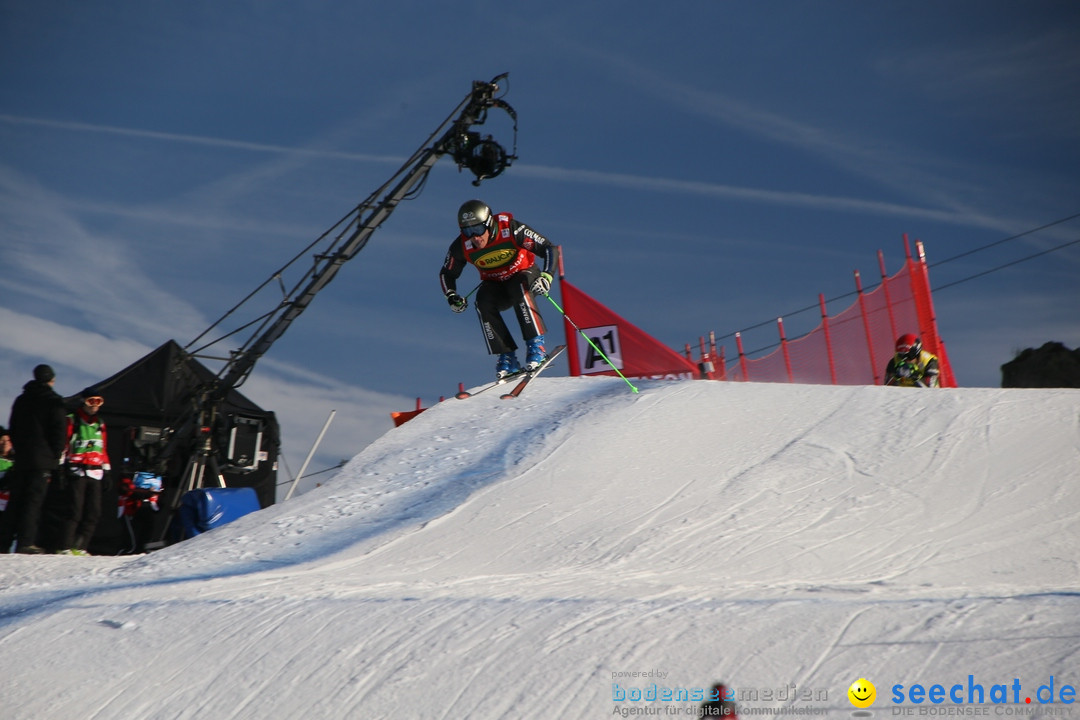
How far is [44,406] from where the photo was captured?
6.47 metres

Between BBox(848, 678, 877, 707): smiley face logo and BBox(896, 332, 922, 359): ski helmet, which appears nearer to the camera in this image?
BBox(848, 678, 877, 707): smiley face logo

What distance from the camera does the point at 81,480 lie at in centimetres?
686

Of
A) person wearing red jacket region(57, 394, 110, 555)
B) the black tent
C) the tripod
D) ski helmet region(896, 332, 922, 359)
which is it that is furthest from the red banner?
person wearing red jacket region(57, 394, 110, 555)

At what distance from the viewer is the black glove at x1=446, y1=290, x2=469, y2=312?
26.0 ft

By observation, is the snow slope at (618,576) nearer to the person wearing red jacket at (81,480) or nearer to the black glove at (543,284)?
the person wearing red jacket at (81,480)

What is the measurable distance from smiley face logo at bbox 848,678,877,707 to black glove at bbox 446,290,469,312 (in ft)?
18.4

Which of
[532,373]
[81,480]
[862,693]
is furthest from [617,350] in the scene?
[862,693]

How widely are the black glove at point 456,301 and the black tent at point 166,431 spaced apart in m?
4.00

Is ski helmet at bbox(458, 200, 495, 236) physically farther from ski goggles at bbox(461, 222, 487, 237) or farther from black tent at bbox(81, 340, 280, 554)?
black tent at bbox(81, 340, 280, 554)

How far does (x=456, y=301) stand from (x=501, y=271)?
20.9 inches

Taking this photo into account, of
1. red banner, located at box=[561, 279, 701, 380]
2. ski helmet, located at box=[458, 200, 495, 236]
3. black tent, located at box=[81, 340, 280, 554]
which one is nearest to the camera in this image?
ski helmet, located at box=[458, 200, 495, 236]

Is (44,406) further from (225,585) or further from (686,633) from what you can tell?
(686,633)

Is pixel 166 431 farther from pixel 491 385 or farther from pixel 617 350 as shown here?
pixel 617 350

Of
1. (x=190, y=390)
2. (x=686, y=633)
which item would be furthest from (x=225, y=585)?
(x=190, y=390)
